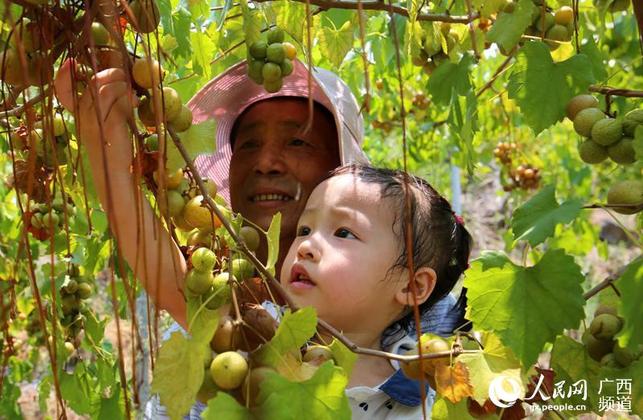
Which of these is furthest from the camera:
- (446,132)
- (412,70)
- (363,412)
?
(446,132)

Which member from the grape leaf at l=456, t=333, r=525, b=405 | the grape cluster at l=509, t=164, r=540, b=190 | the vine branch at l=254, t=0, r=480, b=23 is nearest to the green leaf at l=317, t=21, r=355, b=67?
the vine branch at l=254, t=0, r=480, b=23

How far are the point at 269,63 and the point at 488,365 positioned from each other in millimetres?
577

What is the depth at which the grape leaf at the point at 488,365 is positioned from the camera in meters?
0.85

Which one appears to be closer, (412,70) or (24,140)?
(24,140)

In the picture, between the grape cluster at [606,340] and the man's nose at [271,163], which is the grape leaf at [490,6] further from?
the man's nose at [271,163]

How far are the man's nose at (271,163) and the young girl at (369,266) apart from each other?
12.2 inches

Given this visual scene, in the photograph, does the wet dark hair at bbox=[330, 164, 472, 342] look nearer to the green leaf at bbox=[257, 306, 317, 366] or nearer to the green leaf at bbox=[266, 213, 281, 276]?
the green leaf at bbox=[266, 213, 281, 276]

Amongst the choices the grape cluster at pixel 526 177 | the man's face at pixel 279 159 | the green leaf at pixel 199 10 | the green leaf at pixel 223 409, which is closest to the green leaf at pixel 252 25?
the green leaf at pixel 199 10

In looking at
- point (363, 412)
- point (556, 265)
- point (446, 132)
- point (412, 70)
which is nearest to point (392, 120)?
point (446, 132)

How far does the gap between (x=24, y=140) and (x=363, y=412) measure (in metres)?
0.64

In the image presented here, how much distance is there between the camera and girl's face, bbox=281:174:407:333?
1.28m

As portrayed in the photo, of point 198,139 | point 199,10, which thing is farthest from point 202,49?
point 198,139

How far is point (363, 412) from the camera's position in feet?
4.24

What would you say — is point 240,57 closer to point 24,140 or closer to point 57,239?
point 57,239
